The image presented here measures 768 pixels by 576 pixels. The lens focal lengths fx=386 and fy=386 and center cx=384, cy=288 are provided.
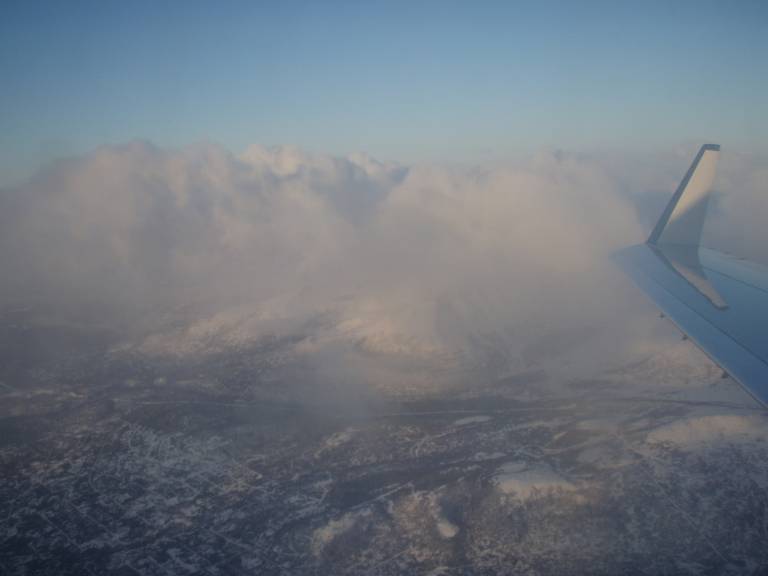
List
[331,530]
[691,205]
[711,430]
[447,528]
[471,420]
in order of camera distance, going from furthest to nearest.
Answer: [471,420] → [711,430] → [331,530] → [691,205] → [447,528]

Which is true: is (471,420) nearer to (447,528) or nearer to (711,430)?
(447,528)

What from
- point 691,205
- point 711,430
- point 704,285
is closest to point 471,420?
→ point 711,430

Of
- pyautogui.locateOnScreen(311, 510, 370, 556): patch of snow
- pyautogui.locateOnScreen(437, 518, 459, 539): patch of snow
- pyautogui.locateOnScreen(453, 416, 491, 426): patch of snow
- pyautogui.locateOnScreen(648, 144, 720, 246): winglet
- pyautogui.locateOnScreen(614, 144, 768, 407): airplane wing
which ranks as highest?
pyautogui.locateOnScreen(648, 144, 720, 246): winglet

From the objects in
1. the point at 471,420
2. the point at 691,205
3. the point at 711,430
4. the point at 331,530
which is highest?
the point at 691,205

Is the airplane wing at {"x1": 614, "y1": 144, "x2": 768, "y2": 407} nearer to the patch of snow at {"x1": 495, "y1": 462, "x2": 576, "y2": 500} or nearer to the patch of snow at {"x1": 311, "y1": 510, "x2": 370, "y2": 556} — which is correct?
the patch of snow at {"x1": 495, "y1": 462, "x2": 576, "y2": 500}

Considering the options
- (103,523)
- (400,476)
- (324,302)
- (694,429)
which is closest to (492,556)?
(400,476)

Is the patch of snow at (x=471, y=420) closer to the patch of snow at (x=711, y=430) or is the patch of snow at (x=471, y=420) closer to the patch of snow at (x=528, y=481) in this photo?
the patch of snow at (x=528, y=481)

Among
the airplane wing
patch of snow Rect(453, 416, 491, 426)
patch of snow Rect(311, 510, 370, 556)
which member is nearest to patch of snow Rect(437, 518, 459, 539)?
patch of snow Rect(311, 510, 370, 556)
